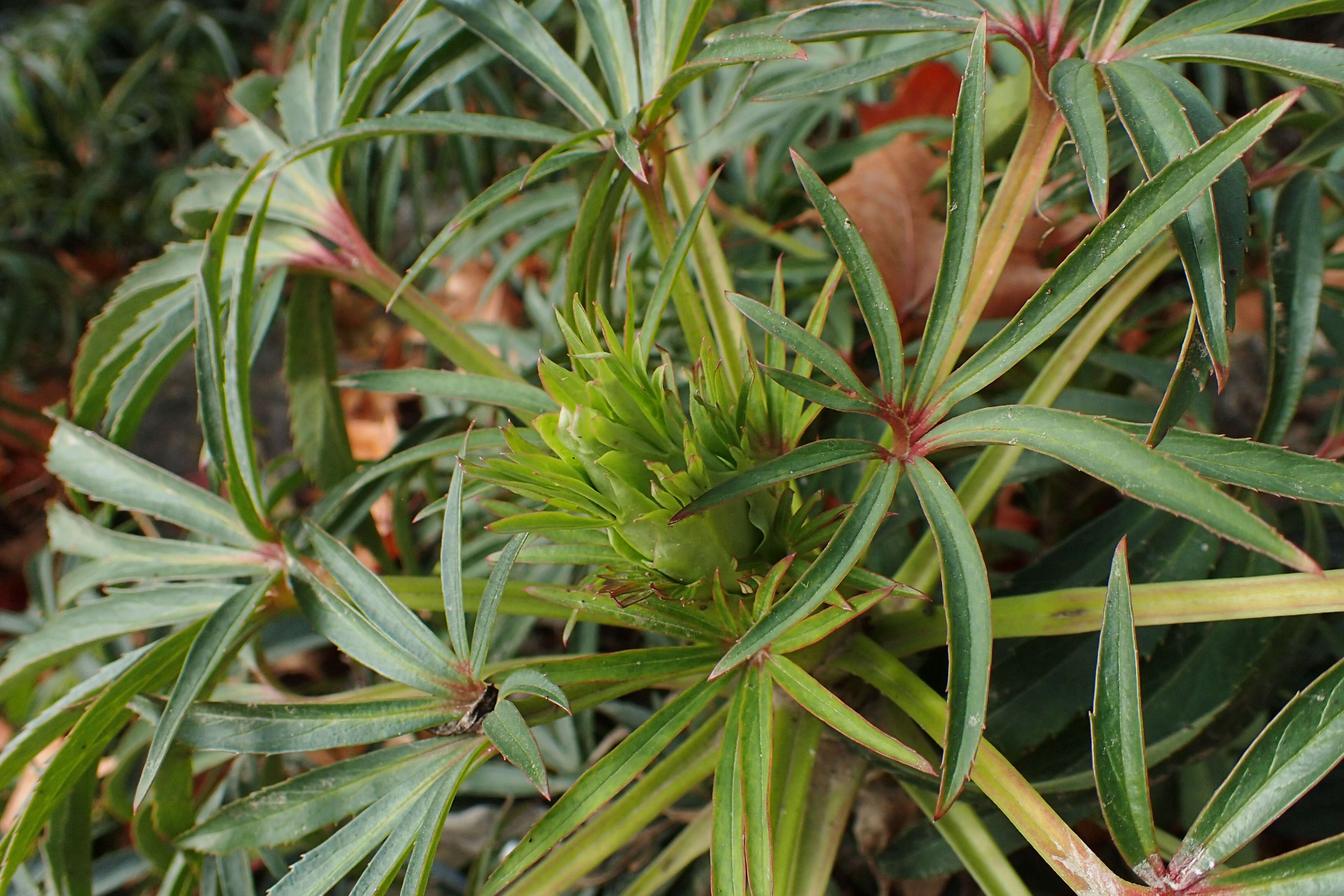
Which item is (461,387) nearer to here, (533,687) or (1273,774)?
(533,687)

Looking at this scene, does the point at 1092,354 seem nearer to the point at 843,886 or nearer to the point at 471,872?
the point at 843,886

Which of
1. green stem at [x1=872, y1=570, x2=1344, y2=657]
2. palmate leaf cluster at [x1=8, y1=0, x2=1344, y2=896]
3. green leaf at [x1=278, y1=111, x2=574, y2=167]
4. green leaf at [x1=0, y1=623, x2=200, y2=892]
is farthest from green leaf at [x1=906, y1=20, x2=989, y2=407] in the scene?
green leaf at [x1=0, y1=623, x2=200, y2=892]

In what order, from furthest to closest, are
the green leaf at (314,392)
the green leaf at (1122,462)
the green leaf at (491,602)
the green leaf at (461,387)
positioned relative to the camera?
the green leaf at (314,392) → the green leaf at (461,387) → the green leaf at (491,602) → the green leaf at (1122,462)

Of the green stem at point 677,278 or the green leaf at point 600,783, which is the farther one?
the green stem at point 677,278

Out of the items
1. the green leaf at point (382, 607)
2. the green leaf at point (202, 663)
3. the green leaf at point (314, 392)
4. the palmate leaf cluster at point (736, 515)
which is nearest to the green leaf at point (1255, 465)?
the palmate leaf cluster at point (736, 515)

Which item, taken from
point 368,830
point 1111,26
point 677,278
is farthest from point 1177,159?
point 368,830

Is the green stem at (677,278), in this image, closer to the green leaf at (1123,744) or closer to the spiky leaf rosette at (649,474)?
the spiky leaf rosette at (649,474)

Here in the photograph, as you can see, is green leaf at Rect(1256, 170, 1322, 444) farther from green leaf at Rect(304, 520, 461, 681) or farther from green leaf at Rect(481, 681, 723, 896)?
green leaf at Rect(304, 520, 461, 681)

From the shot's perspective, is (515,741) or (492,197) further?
(492,197)
